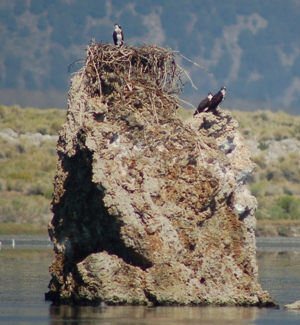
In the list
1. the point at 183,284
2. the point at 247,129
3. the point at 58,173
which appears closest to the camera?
the point at 183,284

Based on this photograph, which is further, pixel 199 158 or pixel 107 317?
pixel 199 158

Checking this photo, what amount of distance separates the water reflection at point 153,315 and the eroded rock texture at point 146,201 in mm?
347

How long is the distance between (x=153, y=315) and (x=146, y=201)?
2.29m

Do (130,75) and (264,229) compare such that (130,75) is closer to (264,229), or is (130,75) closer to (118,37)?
(118,37)

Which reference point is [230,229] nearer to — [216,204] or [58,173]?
[216,204]

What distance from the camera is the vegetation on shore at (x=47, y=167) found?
51156 millimetres

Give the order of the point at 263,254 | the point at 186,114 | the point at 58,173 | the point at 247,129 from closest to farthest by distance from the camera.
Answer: the point at 58,173 < the point at 263,254 < the point at 247,129 < the point at 186,114

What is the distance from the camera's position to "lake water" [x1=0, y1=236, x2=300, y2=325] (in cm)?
1981

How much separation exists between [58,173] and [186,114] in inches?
2858

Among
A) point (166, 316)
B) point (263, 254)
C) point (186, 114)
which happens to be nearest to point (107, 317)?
point (166, 316)

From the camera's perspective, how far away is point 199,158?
22500mm

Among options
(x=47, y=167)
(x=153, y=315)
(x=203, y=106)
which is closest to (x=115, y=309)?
(x=153, y=315)

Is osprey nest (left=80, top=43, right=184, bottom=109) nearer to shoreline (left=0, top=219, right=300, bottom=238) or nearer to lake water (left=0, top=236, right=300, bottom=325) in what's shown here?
lake water (left=0, top=236, right=300, bottom=325)

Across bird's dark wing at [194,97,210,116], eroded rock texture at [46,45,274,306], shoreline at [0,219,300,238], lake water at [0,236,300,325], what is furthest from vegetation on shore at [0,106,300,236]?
eroded rock texture at [46,45,274,306]
